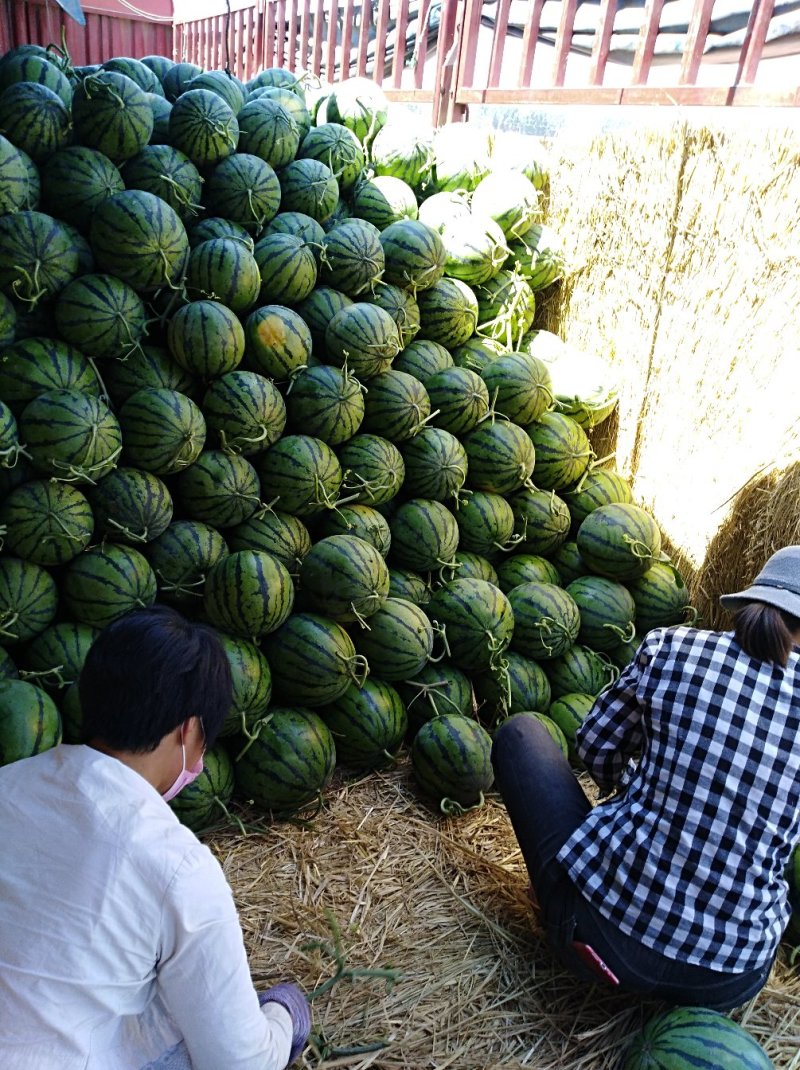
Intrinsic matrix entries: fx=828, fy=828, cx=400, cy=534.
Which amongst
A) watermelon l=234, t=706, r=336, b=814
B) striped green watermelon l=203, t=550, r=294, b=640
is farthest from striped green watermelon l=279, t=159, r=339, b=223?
watermelon l=234, t=706, r=336, b=814

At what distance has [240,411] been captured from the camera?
285cm

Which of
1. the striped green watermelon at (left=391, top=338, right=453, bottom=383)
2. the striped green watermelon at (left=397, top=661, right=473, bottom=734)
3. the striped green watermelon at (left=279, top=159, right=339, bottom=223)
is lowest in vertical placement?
the striped green watermelon at (left=397, top=661, right=473, bottom=734)

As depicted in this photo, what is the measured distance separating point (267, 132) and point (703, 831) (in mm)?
2995

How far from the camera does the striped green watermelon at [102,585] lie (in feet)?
8.27

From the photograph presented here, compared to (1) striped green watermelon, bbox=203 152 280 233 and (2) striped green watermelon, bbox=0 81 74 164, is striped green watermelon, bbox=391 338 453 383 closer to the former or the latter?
(1) striped green watermelon, bbox=203 152 280 233

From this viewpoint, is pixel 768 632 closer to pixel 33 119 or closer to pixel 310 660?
pixel 310 660

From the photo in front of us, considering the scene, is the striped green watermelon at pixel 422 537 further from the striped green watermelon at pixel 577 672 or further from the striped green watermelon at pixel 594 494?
the striped green watermelon at pixel 594 494

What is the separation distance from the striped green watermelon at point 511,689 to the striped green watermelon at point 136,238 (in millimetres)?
1852

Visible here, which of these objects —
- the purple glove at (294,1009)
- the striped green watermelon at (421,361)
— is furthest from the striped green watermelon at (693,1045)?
the striped green watermelon at (421,361)

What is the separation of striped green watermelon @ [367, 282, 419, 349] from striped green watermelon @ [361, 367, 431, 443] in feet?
0.73

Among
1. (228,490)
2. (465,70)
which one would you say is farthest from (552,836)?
(465,70)

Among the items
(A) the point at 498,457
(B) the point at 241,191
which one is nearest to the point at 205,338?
(B) the point at 241,191

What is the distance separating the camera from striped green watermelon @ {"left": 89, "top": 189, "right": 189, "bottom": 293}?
2.72 meters

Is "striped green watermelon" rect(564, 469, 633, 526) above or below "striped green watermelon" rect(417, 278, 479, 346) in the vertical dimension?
below
